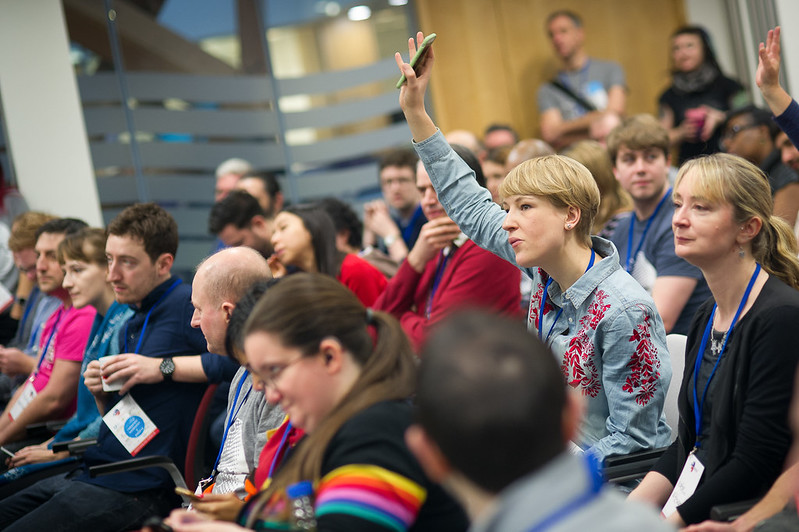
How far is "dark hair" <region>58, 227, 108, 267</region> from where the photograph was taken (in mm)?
3514

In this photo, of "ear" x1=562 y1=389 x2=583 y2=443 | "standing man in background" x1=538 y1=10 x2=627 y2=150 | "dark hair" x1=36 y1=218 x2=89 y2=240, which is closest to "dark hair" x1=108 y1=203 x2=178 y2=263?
"dark hair" x1=36 y1=218 x2=89 y2=240

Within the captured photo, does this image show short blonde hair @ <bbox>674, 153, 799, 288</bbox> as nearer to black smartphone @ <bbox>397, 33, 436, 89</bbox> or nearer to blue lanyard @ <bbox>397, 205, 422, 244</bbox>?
black smartphone @ <bbox>397, 33, 436, 89</bbox>

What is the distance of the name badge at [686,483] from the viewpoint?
1.90 m

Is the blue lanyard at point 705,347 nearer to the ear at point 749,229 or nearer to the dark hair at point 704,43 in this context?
the ear at point 749,229

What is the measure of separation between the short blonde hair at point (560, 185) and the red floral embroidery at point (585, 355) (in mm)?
238

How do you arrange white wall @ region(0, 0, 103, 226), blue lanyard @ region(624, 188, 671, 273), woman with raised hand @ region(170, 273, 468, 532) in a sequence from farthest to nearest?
1. white wall @ region(0, 0, 103, 226)
2. blue lanyard @ region(624, 188, 671, 273)
3. woman with raised hand @ region(170, 273, 468, 532)

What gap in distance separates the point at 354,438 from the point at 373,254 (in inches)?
122

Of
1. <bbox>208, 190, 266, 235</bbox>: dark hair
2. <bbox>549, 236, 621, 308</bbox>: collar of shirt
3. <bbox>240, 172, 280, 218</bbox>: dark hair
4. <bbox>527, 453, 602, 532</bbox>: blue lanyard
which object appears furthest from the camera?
<bbox>240, 172, 280, 218</bbox>: dark hair

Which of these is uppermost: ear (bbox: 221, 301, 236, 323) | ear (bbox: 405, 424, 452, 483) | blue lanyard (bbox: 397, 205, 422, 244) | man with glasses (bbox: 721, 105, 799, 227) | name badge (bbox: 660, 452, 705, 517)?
man with glasses (bbox: 721, 105, 799, 227)

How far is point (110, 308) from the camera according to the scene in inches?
133

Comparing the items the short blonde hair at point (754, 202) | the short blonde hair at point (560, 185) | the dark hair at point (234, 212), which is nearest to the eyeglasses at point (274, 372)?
the short blonde hair at point (560, 185)

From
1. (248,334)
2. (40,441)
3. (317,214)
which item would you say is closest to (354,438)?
(248,334)

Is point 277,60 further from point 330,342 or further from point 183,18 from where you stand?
point 330,342

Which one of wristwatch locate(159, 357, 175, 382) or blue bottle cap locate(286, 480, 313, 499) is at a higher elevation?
wristwatch locate(159, 357, 175, 382)
